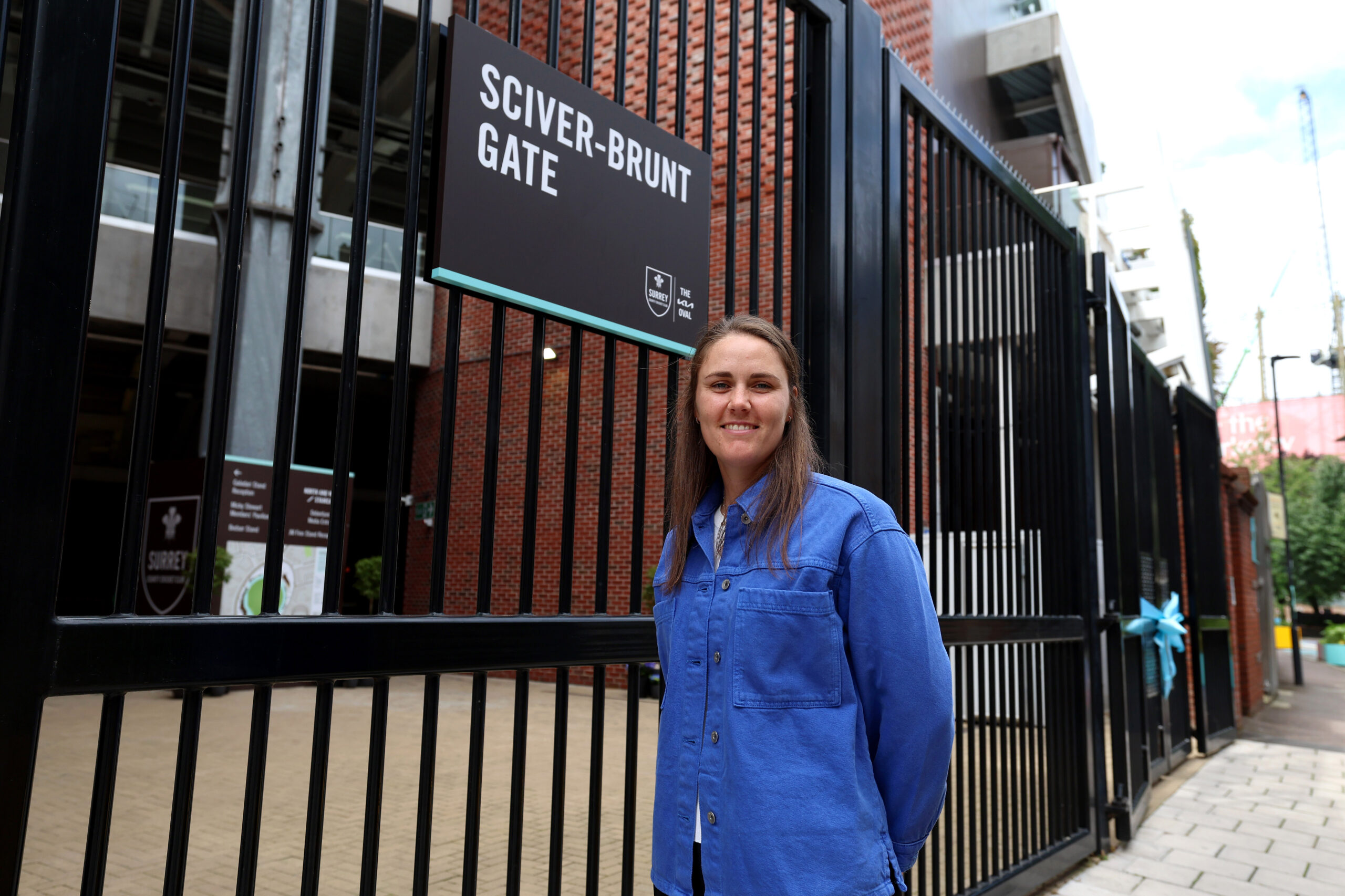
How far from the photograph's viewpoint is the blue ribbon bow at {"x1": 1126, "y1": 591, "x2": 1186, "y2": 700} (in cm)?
632

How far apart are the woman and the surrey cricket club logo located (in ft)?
2.61

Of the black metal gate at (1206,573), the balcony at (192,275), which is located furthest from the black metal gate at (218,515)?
the balcony at (192,275)

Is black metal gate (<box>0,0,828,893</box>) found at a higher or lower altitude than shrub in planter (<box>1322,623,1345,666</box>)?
higher

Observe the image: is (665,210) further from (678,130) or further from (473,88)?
(473,88)

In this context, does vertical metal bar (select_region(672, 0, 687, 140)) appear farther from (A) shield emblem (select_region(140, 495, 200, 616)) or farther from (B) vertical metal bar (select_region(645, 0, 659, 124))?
(A) shield emblem (select_region(140, 495, 200, 616))

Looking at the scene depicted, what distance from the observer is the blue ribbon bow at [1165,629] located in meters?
6.32

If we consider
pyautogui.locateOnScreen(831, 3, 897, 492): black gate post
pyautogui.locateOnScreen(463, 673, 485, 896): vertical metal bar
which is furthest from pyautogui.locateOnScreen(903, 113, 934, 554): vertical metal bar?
pyautogui.locateOnScreen(463, 673, 485, 896): vertical metal bar

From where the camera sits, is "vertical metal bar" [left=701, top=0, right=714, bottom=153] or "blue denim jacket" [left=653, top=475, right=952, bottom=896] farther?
"vertical metal bar" [left=701, top=0, right=714, bottom=153]

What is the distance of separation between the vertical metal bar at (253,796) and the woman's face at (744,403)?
90cm

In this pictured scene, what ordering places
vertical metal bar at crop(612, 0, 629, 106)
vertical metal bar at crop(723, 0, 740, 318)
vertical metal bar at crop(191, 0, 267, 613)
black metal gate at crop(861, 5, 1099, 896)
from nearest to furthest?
vertical metal bar at crop(191, 0, 267, 613) → vertical metal bar at crop(612, 0, 629, 106) → vertical metal bar at crop(723, 0, 740, 318) → black metal gate at crop(861, 5, 1099, 896)

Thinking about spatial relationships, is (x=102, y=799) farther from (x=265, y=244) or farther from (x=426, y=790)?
(x=265, y=244)

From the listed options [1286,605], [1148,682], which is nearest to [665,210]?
[1148,682]

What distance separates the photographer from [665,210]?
2521 mm

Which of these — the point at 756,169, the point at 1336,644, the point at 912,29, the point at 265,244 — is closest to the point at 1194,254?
the point at 1336,644
